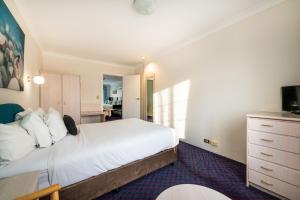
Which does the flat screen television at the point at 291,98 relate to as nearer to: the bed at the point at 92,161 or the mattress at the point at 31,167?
the bed at the point at 92,161

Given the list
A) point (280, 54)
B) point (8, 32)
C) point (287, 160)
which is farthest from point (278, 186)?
point (8, 32)

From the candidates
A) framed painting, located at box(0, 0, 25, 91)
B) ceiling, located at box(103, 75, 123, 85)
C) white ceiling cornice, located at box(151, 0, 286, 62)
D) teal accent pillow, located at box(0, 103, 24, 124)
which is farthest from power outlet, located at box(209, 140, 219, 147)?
ceiling, located at box(103, 75, 123, 85)

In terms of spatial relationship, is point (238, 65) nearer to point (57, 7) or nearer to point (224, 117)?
point (224, 117)

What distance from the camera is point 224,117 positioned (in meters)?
2.55

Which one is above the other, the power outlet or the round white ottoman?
the round white ottoman

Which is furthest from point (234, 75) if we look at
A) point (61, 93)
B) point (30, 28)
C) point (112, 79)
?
point (112, 79)

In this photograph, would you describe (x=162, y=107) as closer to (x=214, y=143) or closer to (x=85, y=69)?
(x=214, y=143)

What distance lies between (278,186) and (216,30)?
8.64 ft

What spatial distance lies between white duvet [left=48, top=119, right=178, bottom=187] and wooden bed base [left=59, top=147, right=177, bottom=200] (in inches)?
2.5

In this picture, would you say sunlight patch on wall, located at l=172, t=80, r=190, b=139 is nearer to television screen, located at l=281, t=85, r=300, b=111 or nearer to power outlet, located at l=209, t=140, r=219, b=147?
power outlet, located at l=209, t=140, r=219, b=147

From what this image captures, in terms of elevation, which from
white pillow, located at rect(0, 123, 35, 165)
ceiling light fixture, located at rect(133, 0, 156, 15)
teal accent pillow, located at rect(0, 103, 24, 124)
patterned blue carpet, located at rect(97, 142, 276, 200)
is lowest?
patterned blue carpet, located at rect(97, 142, 276, 200)

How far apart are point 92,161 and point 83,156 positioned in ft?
0.36

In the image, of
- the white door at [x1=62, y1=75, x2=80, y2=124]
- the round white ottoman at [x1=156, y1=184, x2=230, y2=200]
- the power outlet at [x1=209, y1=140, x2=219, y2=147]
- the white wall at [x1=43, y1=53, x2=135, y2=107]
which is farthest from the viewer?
the white wall at [x1=43, y1=53, x2=135, y2=107]

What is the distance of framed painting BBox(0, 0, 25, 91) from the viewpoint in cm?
153
